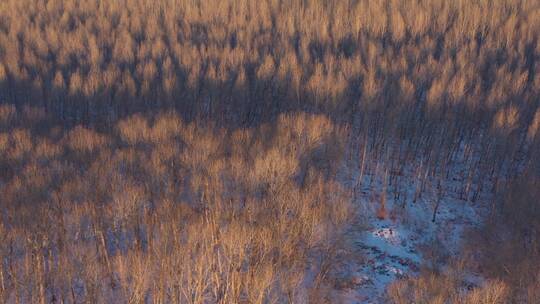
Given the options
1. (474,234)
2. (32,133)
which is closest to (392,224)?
(474,234)

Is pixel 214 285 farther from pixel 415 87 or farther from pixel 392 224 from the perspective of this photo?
pixel 415 87

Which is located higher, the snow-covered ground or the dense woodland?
the dense woodland

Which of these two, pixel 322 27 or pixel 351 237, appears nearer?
pixel 351 237

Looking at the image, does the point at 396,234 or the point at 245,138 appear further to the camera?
the point at 396,234

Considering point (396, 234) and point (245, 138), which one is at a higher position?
point (245, 138)

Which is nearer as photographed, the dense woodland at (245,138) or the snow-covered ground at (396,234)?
the dense woodland at (245,138)

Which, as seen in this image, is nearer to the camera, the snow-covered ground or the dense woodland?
the dense woodland

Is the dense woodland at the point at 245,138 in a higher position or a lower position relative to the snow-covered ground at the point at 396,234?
higher

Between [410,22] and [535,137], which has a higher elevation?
[410,22]
